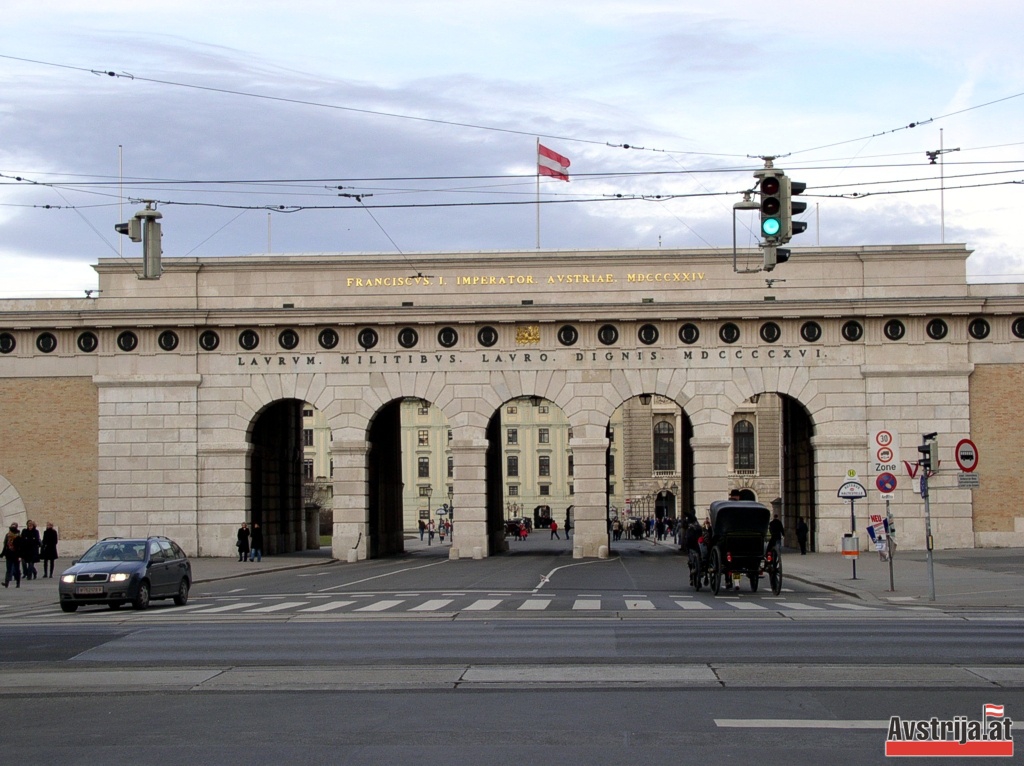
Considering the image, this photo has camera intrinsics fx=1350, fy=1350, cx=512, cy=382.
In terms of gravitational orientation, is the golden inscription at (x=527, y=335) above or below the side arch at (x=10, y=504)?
above

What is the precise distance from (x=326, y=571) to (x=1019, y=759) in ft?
127

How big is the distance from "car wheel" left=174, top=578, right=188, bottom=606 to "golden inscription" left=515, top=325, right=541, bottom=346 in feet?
87.3

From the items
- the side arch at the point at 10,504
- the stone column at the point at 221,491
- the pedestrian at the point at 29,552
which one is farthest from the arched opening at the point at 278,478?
the pedestrian at the point at 29,552

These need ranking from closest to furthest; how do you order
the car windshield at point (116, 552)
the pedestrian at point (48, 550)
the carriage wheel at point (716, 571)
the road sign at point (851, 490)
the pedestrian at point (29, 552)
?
the car windshield at point (116, 552) → the carriage wheel at point (716, 571) → the road sign at point (851, 490) → the pedestrian at point (29, 552) → the pedestrian at point (48, 550)

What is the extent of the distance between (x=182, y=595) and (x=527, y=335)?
27.2 m

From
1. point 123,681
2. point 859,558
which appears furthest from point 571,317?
point 123,681

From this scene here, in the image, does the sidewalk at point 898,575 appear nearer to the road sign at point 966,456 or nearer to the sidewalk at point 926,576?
the sidewalk at point 926,576

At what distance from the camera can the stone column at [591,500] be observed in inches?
2221

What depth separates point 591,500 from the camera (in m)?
56.6

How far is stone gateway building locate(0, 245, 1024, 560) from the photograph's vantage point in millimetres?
55250

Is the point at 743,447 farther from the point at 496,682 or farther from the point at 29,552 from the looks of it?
the point at 496,682

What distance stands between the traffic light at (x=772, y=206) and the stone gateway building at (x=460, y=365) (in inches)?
1307

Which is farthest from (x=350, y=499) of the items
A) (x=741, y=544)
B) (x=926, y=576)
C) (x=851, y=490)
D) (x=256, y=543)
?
(x=741, y=544)

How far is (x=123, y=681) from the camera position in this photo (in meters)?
16.0
